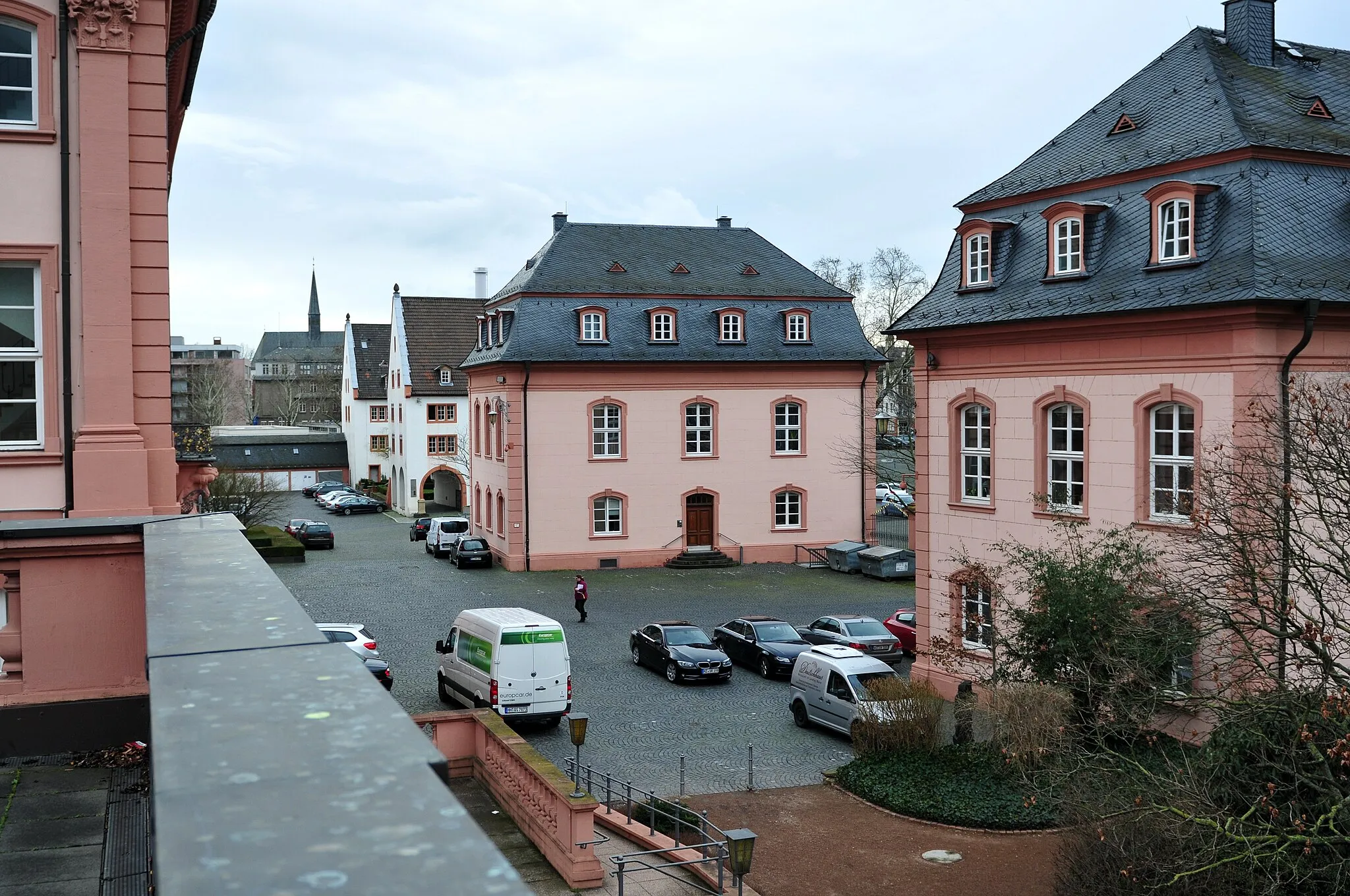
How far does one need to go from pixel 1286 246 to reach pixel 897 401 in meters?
65.9

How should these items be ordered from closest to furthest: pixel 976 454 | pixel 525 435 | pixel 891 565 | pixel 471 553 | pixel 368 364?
pixel 976 454 < pixel 891 565 < pixel 525 435 < pixel 471 553 < pixel 368 364

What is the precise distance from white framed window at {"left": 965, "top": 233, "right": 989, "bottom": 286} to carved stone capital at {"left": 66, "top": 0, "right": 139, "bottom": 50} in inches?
732

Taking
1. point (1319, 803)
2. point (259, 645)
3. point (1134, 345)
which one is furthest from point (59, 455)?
point (1134, 345)

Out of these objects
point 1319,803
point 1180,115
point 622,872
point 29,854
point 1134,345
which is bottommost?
point 622,872

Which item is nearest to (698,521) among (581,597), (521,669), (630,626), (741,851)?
(630,626)

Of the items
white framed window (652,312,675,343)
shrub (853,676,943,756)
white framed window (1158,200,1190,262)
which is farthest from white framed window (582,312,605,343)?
white framed window (1158,200,1190,262)

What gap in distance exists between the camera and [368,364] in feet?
244

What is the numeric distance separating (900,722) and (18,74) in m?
15.9

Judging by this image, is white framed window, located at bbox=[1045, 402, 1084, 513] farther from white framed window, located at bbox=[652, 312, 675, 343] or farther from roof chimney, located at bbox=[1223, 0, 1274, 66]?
white framed window, located at bbox=[652, 312, 675, 343]

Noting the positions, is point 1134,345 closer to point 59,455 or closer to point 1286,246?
point 1286,246

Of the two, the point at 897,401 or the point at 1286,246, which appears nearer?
the point at 1286,246

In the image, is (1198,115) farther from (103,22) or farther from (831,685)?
(103,22)

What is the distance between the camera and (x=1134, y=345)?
2109 centimetres

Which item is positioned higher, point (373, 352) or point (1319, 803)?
point (373, 352)
